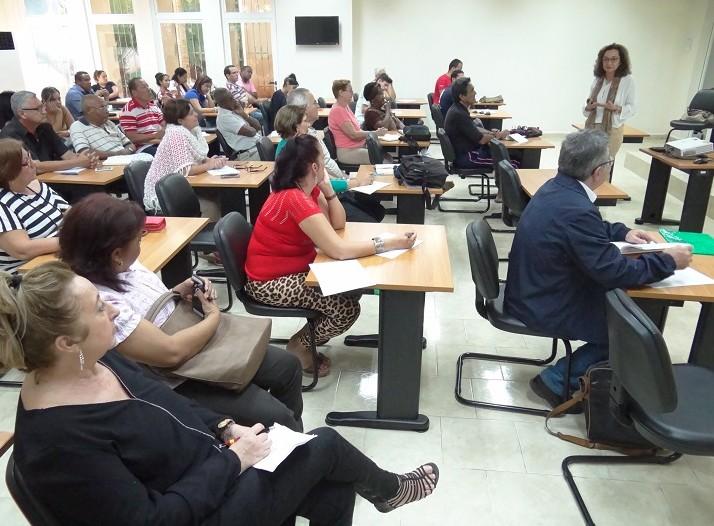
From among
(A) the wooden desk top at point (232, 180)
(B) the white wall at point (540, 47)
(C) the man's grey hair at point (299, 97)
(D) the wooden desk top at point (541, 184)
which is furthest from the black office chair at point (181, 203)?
(B) the white wall at point (540, 47)

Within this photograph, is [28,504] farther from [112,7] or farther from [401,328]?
[112,7]

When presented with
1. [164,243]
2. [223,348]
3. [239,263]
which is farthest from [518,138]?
[223,348]

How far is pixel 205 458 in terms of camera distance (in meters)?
1.31

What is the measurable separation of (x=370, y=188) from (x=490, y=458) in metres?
1.98

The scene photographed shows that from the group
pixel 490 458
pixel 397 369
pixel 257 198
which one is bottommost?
pixel 490 458

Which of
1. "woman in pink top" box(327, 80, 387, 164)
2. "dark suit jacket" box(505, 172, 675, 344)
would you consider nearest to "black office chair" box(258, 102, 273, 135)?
"woman in pink top" box(327, 80, 387, 164)

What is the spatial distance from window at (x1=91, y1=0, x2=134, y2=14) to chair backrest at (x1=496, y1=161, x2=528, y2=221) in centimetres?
973

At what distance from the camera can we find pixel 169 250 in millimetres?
2482

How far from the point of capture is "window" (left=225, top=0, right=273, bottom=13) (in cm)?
1009

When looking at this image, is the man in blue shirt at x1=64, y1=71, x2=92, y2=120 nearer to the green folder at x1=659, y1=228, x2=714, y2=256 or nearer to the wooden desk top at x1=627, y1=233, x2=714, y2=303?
the green folder at x1=659, y1=228, x2=714, y2=256

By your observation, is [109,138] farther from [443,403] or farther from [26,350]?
[26,350]

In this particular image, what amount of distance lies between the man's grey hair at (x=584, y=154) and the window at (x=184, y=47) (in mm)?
9568

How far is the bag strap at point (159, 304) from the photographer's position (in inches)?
65.1

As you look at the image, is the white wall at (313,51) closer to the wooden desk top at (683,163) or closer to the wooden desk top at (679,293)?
the wooden desk top at (683,163)
